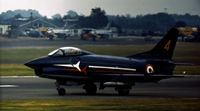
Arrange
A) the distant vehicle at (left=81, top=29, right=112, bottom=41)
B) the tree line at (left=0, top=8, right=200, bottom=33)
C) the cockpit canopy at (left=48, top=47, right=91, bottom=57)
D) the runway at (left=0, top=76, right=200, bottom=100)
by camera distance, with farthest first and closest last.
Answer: the distant vehicle at (left=81, top=29, right=112, bottom=41), the tree line at (left=0, top=8, right=200, bottom=33), the cockpit canopy at (left=48, top=47, right=91, bottom=57), the runway at (left=0, top=76, right=200, bottom=100)

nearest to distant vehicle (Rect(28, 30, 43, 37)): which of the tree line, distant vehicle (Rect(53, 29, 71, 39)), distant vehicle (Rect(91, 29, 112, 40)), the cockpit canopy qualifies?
distant vehicle (Rect(53, 29, 71, 39))

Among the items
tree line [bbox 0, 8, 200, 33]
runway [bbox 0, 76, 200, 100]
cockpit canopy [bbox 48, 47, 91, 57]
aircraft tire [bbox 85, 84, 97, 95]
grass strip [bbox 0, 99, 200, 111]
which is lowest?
runway [bbox 0, 76, 200, 100]

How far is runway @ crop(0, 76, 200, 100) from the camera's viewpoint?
25.3m

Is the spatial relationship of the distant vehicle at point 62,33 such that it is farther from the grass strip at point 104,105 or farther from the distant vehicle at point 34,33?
the grass strip at point 104,105

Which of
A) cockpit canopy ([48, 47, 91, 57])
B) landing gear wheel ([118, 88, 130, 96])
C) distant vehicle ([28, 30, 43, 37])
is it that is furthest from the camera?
distant vehicle ([28, 30, 43, 37])

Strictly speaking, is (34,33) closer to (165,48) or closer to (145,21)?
(145,21)

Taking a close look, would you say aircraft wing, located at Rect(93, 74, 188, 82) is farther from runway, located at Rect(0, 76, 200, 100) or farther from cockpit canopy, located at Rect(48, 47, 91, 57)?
cockpit canopy, located at Rect(48, 47, 91, 57)

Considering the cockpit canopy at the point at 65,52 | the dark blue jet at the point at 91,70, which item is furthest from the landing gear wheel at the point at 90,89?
the cockpit canopy at the point at 65,52

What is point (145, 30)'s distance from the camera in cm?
5081

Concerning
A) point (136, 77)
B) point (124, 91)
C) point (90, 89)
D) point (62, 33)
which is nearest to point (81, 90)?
point (90, 89)

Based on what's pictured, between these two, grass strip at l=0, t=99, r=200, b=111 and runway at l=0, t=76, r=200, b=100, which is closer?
grass strip at l=0, t=99, r=200, b=111

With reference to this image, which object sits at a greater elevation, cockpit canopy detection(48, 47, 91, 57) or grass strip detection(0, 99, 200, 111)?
cockpit canopy detection(48, 47, 91, 57)

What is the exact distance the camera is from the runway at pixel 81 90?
998 inches

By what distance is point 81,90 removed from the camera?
29.0m
